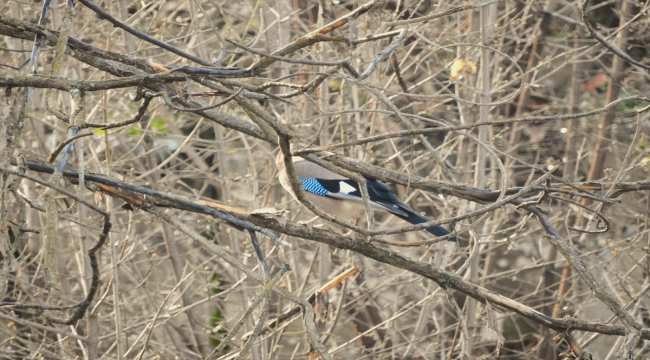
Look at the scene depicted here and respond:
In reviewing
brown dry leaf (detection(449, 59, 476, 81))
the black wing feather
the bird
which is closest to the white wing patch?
the bird

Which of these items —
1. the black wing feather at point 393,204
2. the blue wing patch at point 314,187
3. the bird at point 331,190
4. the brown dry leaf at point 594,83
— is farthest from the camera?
the brown dry leaf at point 594,83

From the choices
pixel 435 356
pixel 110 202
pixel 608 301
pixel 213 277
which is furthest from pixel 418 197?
pixel 608 301

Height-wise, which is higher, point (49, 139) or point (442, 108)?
point (49, 139)

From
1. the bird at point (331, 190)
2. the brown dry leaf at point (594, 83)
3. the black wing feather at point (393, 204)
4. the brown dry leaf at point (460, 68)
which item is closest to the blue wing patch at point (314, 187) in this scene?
the bird at point (331, 190)

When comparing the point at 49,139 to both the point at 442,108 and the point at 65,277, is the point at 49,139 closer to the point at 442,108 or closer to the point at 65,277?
the point at 65,277

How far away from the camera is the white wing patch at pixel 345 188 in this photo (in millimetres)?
5659

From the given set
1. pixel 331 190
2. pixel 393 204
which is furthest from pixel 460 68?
pixel 331 190

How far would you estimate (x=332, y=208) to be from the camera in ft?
19.1

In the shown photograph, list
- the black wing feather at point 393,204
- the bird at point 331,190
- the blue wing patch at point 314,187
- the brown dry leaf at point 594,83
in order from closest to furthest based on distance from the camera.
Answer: the black wing feather at point 393,204 → the bird at point 331,190 → the blue wing patch at point 314,187 → the brown dry leaf at point 594,83

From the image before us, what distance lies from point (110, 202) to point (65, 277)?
2.91 feet

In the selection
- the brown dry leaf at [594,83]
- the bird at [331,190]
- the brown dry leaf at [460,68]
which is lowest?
the brown dry leaf at [594,83]

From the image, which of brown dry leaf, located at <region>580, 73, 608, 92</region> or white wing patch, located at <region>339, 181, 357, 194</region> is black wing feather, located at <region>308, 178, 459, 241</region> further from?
brown dry leaf, located at <region>580, 73, 608, 92</region>

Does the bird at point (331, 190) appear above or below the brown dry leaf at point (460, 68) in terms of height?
below

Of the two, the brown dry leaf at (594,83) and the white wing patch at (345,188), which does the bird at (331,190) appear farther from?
the brown dry leaf at (594,83)
